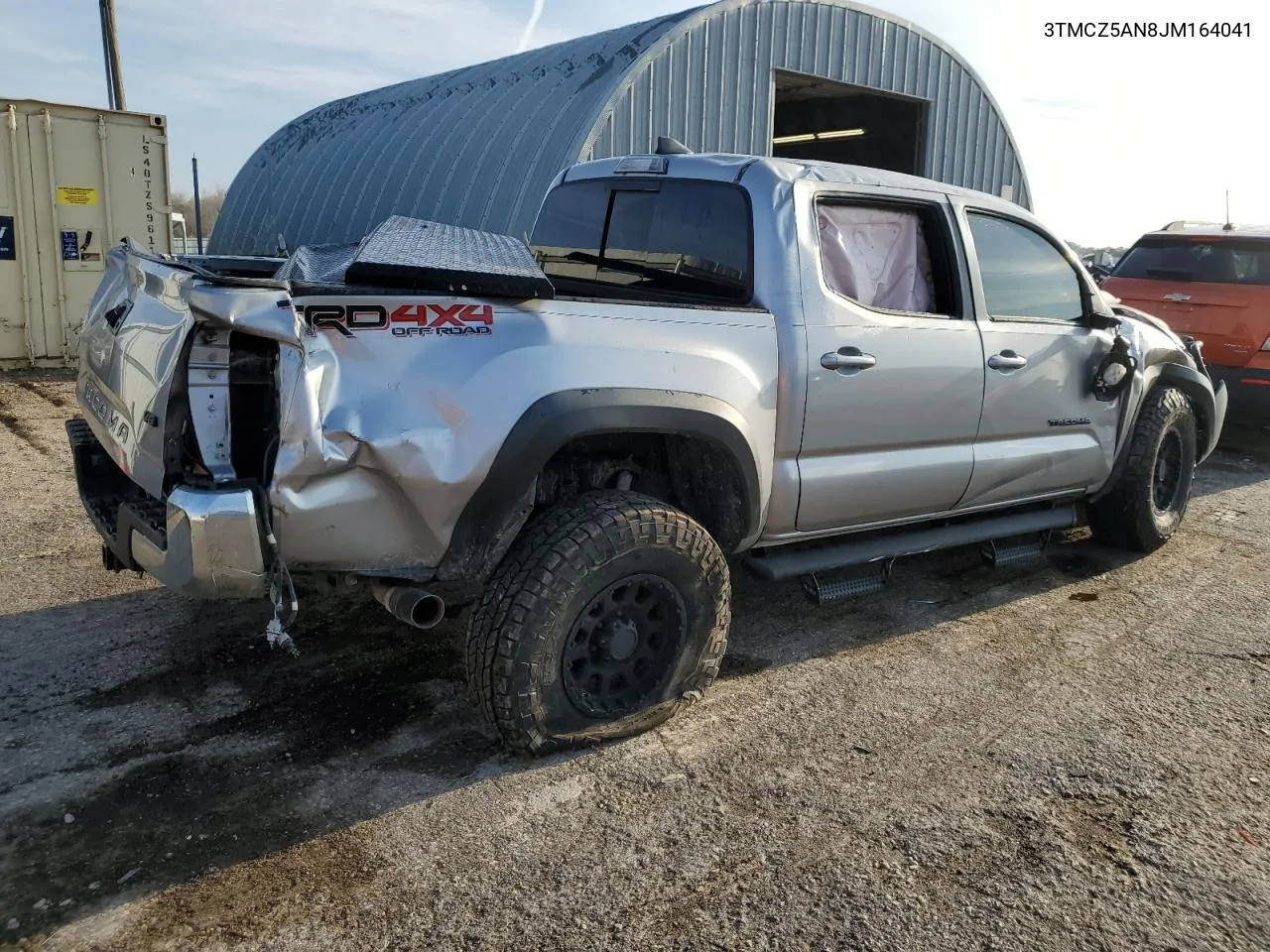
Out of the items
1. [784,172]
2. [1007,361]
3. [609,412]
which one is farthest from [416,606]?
[1007,361]

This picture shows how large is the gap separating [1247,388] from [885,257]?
5481mm

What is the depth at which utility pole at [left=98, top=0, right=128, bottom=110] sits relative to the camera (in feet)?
60.6

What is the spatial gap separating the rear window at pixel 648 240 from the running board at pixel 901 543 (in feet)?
3.35

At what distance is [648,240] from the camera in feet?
13.9

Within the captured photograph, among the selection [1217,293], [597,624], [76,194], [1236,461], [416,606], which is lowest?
[1236,461]

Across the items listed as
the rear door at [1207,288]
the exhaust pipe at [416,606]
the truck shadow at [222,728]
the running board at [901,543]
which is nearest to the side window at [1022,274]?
the running board at [901,543]

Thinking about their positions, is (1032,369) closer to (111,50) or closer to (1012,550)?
(1012,550)

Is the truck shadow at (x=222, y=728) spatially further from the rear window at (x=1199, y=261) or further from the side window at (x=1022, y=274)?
the rear window at (x=1199, y=261)

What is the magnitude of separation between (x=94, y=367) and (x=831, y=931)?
9.84 ft

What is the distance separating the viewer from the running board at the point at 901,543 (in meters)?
3.98

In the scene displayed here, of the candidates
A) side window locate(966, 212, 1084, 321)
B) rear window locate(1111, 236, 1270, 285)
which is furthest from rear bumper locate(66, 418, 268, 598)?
rear window locate(1111, 236, 1270, 285)

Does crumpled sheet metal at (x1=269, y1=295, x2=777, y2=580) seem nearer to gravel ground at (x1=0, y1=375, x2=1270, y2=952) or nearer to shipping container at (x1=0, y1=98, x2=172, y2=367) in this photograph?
gravel ground at (x1=0, y1=375, x2=1270, y2=952)

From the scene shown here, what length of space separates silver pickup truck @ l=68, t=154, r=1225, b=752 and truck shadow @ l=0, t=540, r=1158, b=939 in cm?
33

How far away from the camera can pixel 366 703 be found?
3.64m
